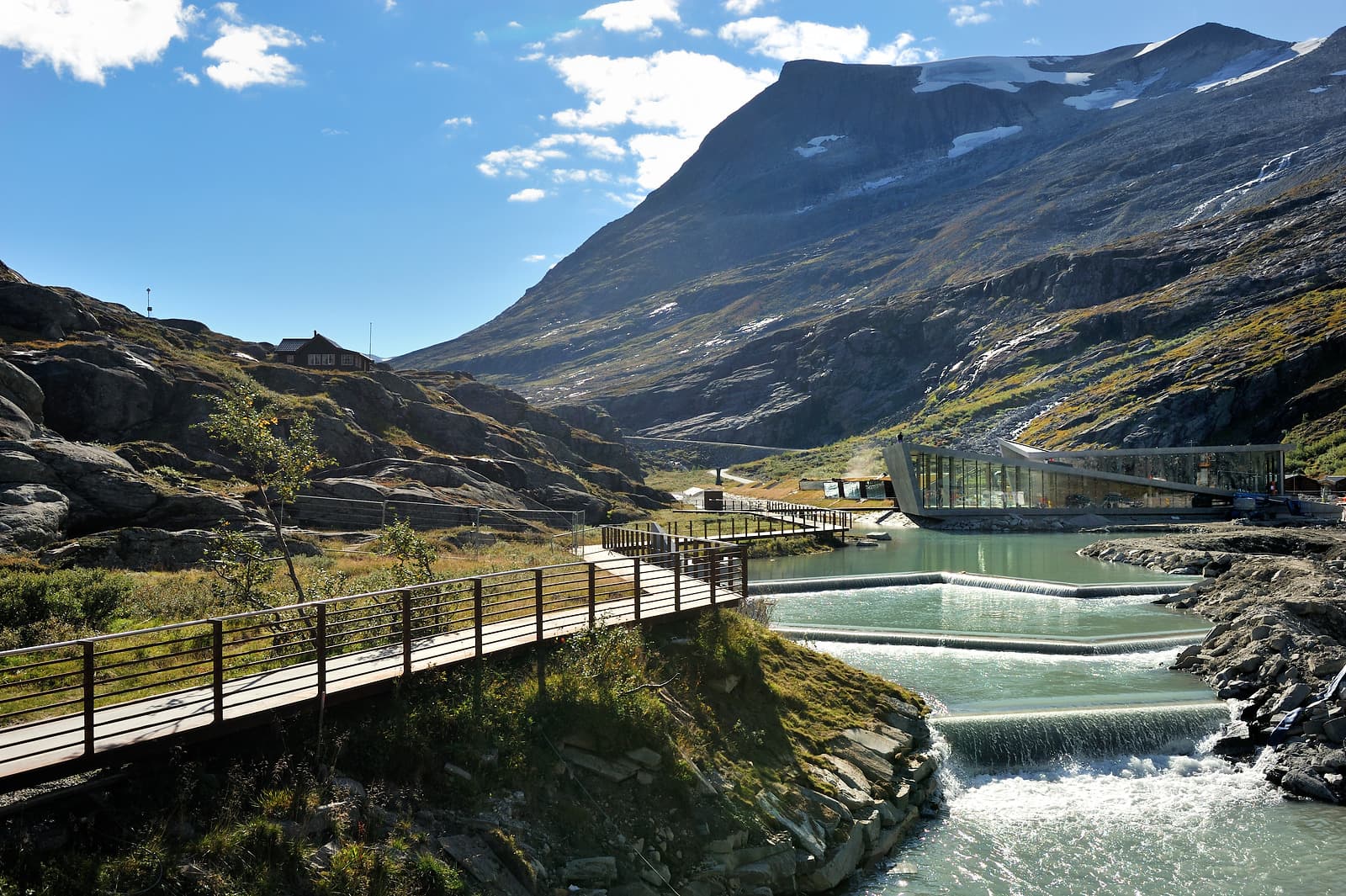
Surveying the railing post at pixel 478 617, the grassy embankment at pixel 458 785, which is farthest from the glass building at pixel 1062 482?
the railing post at pixel 478 617

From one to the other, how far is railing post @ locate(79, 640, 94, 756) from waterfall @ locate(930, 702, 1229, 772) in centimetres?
1535

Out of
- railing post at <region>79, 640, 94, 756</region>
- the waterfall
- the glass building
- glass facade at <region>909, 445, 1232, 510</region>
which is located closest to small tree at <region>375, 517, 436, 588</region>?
railing post at <region>79, 640, 94, 756</region>

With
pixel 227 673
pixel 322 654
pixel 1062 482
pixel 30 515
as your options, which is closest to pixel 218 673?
pixel 322 654

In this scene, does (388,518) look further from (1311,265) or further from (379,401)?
(1311,265)

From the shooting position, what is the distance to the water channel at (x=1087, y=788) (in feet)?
46.8

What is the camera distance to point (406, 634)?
12.0 metres

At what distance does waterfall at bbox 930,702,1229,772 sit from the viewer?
1828 cm

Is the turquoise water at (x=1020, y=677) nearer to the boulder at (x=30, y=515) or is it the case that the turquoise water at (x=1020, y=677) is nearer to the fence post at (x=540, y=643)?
the fence post at (x=540, y=643)

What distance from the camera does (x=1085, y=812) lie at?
1647cm

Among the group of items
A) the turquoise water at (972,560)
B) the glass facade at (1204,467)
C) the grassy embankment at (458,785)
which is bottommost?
the turquoise water at (972,560)

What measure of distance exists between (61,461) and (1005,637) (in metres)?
30.0

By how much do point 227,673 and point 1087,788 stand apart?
16.1m

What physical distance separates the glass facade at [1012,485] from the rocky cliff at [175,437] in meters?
23.1

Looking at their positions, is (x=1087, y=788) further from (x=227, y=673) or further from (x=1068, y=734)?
(x=227, y=673)
